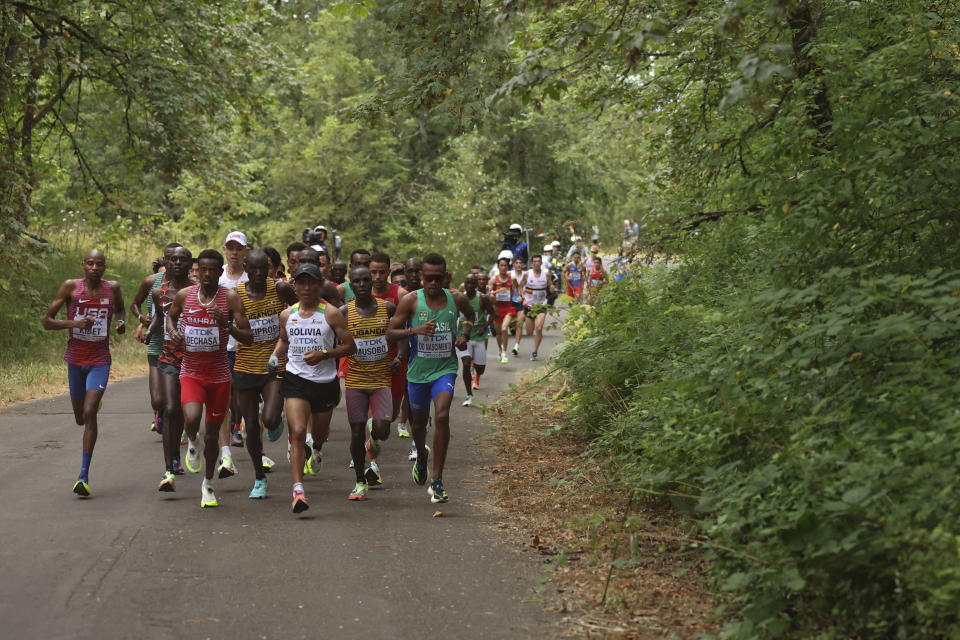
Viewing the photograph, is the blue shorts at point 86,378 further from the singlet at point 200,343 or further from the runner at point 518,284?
the runner at point 518,284

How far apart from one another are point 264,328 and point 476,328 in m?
5.57

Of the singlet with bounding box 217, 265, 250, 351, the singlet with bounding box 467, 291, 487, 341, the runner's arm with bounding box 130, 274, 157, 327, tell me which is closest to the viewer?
the singlet with bounding box 217, 265, 250, 351

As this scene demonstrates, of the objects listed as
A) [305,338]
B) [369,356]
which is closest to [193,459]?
[305,338]

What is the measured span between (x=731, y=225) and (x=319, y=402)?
417 centimetres

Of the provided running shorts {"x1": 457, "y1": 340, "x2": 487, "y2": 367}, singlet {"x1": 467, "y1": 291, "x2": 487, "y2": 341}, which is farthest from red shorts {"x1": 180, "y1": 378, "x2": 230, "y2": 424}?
running shorts {"x1": 457, "y1": 340, "x2": 487, "y2": 367}

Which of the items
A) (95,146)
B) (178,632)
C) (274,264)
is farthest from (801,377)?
(95,146)

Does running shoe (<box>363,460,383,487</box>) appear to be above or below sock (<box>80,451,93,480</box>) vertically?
below

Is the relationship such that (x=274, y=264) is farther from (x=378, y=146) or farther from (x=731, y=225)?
(x=378, y=146)

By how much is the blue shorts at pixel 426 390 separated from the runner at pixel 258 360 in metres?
1.20

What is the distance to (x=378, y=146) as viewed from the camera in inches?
1652

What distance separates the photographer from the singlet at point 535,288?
2166 cm

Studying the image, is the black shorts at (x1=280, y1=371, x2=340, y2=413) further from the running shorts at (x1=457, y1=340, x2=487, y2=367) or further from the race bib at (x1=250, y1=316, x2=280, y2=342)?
the running shorts at (x1=457, y1=340, x2=487, y2=367)

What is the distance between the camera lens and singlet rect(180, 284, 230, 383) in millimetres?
9320

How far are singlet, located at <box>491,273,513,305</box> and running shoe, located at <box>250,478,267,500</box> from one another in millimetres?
11337
